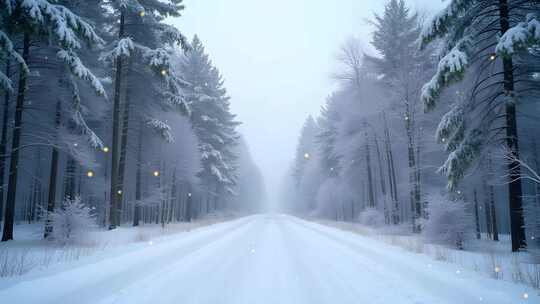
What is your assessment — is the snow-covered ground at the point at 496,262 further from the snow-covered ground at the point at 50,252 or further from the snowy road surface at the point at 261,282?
the snow-covered ground at the point at 50,252

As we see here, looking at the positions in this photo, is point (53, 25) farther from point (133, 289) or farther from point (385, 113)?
point (385, 113)

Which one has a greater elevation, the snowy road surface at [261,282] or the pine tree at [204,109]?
the pine tree at [204,109]

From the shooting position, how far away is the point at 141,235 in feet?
41.0

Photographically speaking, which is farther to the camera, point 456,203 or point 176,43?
point 176,43

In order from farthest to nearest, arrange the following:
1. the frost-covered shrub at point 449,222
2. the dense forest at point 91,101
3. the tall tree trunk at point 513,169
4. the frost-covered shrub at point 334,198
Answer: the frost-covered shrub at point 334,198
the frost-covered shrub at point 449,222
the dense forest at point 91,101
the tall tree trunk at point 513,169

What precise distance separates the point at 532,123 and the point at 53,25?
21.6m

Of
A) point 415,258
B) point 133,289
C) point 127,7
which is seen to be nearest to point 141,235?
point 133,289

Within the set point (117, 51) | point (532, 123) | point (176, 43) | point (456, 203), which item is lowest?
point (456, 203)

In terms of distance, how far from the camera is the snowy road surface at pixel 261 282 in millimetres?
4793

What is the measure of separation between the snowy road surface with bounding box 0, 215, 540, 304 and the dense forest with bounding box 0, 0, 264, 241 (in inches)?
198

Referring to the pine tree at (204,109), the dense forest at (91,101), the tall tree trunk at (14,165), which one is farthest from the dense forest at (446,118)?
the tall tree trunk at (14,165)

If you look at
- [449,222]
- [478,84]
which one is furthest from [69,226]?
[478,84]

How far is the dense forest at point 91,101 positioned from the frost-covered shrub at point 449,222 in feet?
44.0

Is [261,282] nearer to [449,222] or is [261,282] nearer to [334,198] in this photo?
[449,222]
